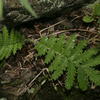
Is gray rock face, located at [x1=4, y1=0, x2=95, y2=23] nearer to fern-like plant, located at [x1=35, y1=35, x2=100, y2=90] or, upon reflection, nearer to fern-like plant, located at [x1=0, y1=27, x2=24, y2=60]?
fern-like plant, located at [x1=0, y1=27, x2=24, y2=60]

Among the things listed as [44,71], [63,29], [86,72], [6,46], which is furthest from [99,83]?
[6,46]

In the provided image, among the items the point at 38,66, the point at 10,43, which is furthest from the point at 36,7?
the point at 38,66

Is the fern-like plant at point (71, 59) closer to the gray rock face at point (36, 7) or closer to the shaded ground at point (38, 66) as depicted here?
the shaded ground at point (38, 66)

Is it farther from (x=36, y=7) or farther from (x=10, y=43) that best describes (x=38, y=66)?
(x=36, y=7)

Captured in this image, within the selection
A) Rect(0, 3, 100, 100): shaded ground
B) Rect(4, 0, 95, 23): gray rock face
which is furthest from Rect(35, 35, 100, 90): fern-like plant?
Rect(4, 0, 95, 23): gray rock face

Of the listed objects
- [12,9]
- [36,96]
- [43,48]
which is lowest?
[36,96]

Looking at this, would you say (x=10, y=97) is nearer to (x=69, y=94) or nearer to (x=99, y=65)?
(x=69, y=94)
